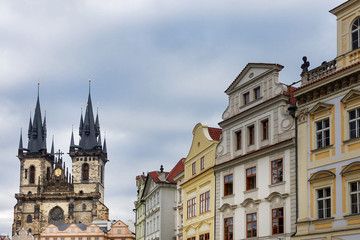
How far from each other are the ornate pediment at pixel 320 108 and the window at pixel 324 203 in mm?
3584

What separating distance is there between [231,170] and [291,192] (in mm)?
6824

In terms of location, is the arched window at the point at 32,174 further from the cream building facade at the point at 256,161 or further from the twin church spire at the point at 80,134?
the cream building facade at the point at 256,161

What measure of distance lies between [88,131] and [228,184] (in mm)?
125659

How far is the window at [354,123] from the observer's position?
26.5 meters

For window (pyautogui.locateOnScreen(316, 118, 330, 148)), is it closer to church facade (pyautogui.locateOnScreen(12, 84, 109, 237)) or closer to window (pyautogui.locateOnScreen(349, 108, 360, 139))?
window (pyautogui.locateOnScreen(349, 108, 360, 139))

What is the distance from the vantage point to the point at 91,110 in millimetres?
166750

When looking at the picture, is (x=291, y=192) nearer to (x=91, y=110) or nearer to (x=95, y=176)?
(x=95, y=176)

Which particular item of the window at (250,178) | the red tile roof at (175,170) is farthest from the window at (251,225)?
the red tile roof at (175,170)

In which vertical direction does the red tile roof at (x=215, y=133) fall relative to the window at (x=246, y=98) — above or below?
below

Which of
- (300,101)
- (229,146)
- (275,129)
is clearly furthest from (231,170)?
(300,101)

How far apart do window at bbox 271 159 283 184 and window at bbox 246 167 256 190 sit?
192 centimetres

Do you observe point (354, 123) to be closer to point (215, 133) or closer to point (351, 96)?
point (351, 96)

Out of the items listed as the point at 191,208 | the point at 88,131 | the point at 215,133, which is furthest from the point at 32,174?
the point at 215,133

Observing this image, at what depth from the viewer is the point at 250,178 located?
3481cm
